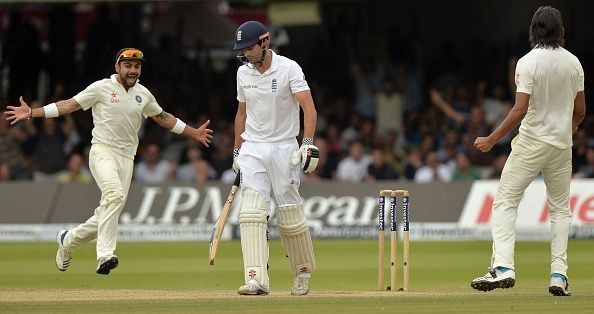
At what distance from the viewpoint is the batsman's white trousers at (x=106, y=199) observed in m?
10.6

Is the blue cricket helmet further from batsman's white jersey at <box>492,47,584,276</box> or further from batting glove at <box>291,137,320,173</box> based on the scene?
batsman's white jersey at <box>492,47,584,276</box>

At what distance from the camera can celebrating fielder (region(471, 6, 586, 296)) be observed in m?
8.52

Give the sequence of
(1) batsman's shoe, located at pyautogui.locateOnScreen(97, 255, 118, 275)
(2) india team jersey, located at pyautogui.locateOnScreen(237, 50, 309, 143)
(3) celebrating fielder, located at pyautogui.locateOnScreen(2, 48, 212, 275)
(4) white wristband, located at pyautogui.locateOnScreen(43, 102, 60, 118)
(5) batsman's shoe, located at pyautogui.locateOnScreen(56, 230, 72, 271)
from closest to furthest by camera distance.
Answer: (2) india team jersey, located at pyautogui.locateOnScreen(237, 50, 309, 143)
(1) batsman's shoe, located at pyautogui.locateOnScreen(97, 255, 118, 275)
(4) white wristband, located at pyautogui.locateOnScreen(43, 102, 60, 118)
(3) celebrating fielder, located at pyautogui.locateOnScreen(2, 48, 212, 275)
(5) batsman's shoe, located at pyautogui.locateOnScreen(56, 230, 72, 271)

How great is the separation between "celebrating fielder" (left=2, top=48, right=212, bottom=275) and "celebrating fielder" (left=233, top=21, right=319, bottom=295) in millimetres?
1736

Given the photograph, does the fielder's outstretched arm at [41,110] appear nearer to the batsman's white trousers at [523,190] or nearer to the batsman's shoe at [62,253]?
the batsman's shoe at [62,253]

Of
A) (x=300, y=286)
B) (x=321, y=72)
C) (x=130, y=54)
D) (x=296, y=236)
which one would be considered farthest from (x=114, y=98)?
(x=321, y=72)

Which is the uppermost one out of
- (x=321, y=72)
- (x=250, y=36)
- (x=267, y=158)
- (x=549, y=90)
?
(x=250, y=36)

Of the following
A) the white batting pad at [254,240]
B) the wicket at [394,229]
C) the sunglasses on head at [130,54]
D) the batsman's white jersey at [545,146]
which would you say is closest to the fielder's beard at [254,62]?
the white batting pad at [254,240]

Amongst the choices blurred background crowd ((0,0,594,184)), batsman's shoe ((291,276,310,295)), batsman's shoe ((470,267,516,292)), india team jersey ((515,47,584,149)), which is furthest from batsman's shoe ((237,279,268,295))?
blurred background crowd ((0,0,594,184))

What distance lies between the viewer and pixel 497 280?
8555 millimetres

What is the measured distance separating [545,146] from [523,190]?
319mm

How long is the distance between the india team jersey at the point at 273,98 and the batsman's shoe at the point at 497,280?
5.14 feet

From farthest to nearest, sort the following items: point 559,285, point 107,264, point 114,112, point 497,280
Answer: point 114,112 < point 107,264 < point 559,285 < point 497,280

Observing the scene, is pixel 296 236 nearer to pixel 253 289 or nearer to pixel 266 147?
pixel 253 289
